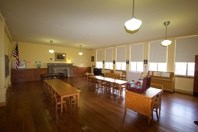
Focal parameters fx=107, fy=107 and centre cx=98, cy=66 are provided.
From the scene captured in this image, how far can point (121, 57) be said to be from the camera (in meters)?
9.05

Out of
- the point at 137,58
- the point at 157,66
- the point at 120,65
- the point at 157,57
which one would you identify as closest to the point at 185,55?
the point at 157,57

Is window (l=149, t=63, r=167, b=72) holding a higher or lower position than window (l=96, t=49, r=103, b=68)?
lower

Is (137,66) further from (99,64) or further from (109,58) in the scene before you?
(99,64)

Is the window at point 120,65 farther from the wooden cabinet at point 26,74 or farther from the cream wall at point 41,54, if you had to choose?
the wooden cabinet at point 26,74

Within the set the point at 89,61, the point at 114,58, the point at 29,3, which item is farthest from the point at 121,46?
the point at 29,3

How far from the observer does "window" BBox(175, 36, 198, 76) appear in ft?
17.8

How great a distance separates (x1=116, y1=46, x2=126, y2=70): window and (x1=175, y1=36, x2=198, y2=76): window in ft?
12.0

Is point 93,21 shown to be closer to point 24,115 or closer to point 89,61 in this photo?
point 24,115

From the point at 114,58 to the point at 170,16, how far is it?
252 inches

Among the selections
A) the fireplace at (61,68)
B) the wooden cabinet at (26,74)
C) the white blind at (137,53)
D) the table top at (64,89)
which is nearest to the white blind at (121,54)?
the white blind at (137,53)

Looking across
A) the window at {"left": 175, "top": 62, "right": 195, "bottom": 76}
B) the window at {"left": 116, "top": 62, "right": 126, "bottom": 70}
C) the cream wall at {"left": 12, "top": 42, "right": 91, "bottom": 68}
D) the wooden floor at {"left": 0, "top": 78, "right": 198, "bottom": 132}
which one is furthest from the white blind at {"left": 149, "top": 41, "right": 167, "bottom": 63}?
the cream wall at {"left": 12, "top": 42, "right": 91, "bottom": 68}

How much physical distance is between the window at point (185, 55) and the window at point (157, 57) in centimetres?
66

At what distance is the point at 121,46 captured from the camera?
29.7ft

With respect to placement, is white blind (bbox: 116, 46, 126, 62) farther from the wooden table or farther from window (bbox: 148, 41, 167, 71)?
the wooden table
